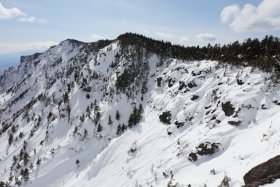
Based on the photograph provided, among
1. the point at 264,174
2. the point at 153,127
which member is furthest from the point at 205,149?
the point at 153,127

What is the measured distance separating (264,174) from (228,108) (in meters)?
12.4

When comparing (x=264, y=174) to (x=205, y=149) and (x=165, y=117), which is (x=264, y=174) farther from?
(x=165, y=117)

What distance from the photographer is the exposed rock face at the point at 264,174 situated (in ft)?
39.2

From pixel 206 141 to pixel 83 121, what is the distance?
34.4m

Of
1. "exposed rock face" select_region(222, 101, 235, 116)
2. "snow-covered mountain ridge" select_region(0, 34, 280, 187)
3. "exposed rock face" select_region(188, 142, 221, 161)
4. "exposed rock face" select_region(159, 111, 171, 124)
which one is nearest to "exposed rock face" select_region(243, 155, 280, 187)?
"snow-covered mountain ridge" select_region(0, 34, 280, 187)

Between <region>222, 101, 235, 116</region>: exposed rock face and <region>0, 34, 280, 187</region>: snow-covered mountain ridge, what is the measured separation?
123 mm

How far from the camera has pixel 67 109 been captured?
61.4 metres

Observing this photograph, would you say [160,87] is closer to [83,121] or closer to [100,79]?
[83,121]

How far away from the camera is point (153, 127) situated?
1422 inches

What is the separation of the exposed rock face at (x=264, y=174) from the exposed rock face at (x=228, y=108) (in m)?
11.1

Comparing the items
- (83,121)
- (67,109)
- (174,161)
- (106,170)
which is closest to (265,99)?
(174,161)

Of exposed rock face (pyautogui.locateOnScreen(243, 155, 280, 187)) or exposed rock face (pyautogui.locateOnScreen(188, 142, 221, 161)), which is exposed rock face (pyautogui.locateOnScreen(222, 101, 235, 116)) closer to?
exposed rock face (pyautogui.locateOnScreen(188, 142, 221, 161))

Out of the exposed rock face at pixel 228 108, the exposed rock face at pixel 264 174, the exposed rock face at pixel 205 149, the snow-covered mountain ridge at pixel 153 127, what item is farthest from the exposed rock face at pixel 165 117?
the exposed rock face at pixel 264 174

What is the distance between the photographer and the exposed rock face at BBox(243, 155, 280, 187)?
1195 cm
